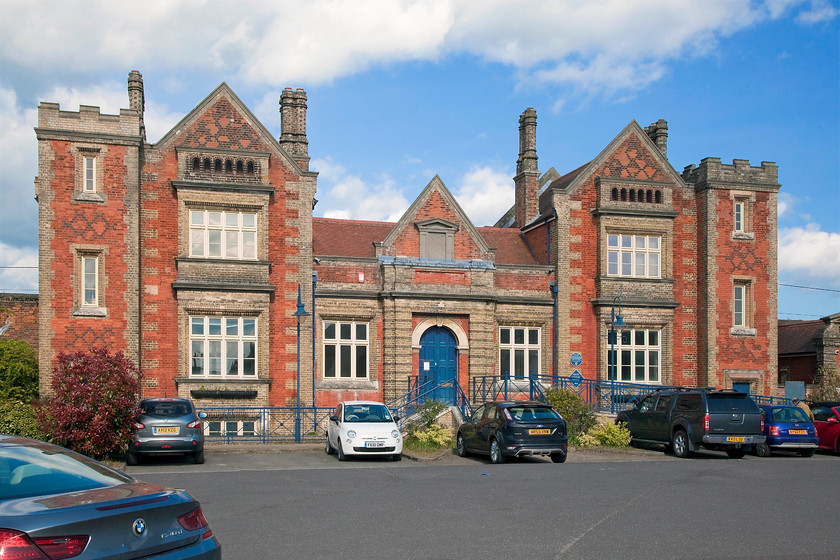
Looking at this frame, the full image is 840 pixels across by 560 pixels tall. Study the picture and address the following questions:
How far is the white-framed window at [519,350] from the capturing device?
3158 centimetres

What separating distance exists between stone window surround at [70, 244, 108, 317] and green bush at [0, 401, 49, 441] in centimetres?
563

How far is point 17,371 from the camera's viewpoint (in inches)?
1147

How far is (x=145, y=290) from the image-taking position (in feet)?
91.3

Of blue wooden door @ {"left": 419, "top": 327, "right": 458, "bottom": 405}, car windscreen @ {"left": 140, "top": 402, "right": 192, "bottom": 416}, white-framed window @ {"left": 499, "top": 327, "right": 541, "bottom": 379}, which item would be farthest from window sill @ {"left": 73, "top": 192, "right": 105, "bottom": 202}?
white-framed window @ {"left": 499, "top": 327, "right": 541, "bottom": 379}

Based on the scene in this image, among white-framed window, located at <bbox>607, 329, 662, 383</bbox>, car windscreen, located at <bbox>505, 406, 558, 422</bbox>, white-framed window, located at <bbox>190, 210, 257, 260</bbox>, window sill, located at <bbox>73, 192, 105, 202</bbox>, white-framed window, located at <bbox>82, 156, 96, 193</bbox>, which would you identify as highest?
white-framed window, located at <bbox>82, 156, 96, 193</bbox>

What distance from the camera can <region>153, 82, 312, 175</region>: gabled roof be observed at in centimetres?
2842

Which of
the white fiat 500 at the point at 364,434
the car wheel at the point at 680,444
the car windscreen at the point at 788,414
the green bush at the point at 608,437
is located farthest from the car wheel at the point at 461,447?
the car windscreen at the point at 788,414

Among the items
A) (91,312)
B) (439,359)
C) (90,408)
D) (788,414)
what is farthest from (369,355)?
(788,414)

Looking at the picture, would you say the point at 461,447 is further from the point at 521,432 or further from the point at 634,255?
the point at 634,255

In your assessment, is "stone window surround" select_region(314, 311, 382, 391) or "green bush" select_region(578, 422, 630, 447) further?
"stone window surround" select_region(314, 311, 382, 391)

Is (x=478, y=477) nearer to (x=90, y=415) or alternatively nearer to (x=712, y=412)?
(x=712, y=412)

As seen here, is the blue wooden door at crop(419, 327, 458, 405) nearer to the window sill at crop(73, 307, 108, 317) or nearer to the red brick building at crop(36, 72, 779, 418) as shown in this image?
the red brick building at crop(36, 72, 779, 418)

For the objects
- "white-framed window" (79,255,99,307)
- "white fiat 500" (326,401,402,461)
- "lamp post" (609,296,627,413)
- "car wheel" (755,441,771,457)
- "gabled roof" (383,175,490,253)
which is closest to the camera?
"white fiat 500" (326,401,402,461)

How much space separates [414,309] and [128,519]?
24576mm
